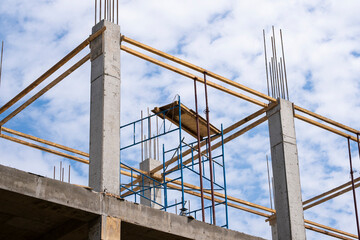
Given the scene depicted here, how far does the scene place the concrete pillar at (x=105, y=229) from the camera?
1267cm

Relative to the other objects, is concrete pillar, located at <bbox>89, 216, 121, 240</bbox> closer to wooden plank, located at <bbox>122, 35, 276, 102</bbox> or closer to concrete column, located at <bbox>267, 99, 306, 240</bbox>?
wooden plank, located at <bbox>122, 35, 276, 102</bbox>

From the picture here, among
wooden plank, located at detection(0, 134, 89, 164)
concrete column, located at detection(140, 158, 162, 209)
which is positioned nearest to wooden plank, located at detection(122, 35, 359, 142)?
wooden plank, located at detection(0, 134, 89, 164)

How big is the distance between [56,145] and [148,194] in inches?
173

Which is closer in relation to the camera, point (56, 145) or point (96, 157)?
point (96, 157)

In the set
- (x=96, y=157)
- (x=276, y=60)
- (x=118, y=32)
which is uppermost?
(x=276, y=60)

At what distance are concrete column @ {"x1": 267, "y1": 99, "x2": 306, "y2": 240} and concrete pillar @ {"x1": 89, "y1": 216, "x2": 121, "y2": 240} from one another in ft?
17.0

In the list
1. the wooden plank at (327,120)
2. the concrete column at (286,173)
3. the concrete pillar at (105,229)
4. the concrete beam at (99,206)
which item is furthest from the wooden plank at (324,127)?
the concrete pillar at (105,229)

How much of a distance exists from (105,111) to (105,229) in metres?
2.59

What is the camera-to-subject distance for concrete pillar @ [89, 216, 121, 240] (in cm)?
1267

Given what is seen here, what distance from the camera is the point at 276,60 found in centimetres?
1889

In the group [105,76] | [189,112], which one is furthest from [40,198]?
[189,112]

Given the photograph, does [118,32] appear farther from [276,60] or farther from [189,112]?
[276,60]

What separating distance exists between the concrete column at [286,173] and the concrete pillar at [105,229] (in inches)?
204

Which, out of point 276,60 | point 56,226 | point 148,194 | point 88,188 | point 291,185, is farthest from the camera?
point 148,194
